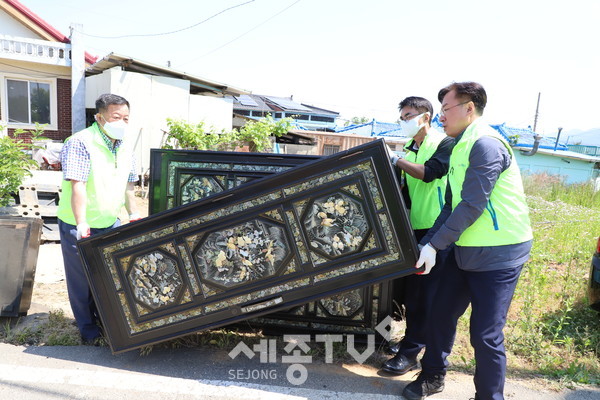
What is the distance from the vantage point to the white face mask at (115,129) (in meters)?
3.14

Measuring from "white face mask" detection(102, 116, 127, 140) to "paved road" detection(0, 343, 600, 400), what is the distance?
1628 mm

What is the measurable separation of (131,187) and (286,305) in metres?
1.94

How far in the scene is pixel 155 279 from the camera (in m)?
2.79

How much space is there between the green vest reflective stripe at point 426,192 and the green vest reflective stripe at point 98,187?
2.26m

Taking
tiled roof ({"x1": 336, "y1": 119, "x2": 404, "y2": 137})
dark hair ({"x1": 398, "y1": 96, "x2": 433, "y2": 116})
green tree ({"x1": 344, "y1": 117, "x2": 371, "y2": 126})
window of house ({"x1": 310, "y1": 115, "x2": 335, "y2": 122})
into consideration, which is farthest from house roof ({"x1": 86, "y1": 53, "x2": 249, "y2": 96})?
window of house ({"x1": 310, "y1": 115, "x2": 335, "y2": 122})

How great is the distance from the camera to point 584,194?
33.1ft

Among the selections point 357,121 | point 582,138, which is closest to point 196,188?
point 357,121

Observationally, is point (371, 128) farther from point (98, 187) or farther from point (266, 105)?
point (98, 187)

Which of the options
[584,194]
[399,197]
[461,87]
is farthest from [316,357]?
[584,194]

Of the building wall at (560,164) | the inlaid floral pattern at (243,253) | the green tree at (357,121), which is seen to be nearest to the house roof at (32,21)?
the inlaid floral pattern at (243,253)

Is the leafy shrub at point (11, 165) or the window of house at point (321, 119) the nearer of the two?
the leafy shrub at point (11, 165)

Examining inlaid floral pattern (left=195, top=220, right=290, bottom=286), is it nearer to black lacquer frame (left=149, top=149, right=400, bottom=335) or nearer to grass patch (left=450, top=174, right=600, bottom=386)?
black lacquer frame (left=149, top=149, right=400, bottom=335)

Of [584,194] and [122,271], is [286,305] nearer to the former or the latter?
[122,271]

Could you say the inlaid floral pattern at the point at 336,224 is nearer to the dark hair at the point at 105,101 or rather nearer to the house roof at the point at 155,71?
the dark hair at the point at 105,101
